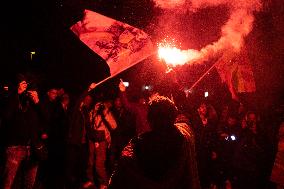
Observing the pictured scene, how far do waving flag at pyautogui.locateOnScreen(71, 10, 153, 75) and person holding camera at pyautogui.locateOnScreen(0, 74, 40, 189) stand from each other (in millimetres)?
1293

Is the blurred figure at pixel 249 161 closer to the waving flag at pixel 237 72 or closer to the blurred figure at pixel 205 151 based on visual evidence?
→ the blurred figure at pixel 205 151

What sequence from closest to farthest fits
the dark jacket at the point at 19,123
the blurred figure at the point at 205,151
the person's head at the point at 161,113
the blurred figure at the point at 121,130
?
the person's head at the point at 161,113
the dark jacket at the point at 19,123
the blurred figure at the point at 205,151
the blurred figure at the point at 121,130

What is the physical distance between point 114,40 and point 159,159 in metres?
3.68

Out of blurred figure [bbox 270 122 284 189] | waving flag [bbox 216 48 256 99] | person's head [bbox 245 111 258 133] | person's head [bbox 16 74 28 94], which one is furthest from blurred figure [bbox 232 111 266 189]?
person's head [bbox 16 74 28 94]

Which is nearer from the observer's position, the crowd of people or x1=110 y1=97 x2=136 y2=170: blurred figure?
the crowd of people

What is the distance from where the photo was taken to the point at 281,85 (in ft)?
42.0

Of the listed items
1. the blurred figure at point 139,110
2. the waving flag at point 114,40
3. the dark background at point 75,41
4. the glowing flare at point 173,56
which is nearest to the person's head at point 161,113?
the glowing flare at point 173,56

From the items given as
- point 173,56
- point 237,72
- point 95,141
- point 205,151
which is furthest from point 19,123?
point 237,72

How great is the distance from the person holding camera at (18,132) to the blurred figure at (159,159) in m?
3.57

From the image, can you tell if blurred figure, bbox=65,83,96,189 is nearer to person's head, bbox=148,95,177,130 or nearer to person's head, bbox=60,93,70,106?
person's head, bbox=60,93,70,106

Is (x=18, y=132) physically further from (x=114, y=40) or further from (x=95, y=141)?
(x=114, y=40)

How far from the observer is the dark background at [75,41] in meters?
12.0

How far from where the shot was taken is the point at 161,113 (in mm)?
3098

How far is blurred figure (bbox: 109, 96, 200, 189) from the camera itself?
2986 millimetres
